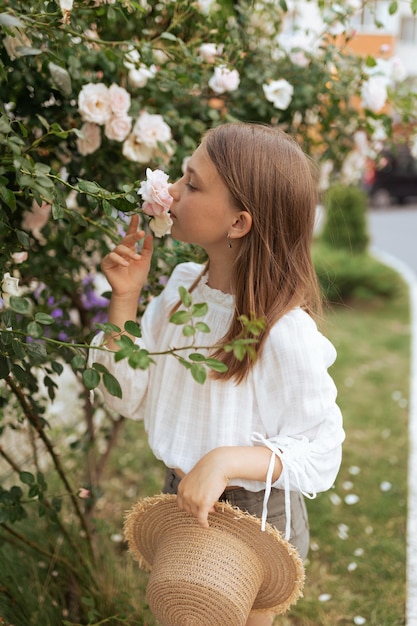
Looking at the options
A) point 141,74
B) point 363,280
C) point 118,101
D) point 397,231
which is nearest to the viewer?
point 118,101

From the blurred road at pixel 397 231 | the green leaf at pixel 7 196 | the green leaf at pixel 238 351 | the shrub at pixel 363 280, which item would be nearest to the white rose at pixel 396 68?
the green leaf at pixel 7 196

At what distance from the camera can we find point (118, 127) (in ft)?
5.90

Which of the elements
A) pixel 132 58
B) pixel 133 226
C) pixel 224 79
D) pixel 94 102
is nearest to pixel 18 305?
pixel 133 226

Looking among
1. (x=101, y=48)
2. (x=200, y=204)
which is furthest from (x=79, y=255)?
(x=200, y=204)

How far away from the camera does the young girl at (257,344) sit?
1.43m

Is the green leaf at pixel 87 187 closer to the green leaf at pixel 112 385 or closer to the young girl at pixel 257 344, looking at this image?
the young girl at pixel 257 344

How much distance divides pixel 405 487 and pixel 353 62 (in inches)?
73.1

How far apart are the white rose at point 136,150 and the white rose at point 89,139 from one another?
0.08 m

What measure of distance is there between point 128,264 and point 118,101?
464 millimetres

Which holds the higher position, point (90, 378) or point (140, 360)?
point (140, 360)

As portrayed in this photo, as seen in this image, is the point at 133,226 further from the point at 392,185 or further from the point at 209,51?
the point at 392,185

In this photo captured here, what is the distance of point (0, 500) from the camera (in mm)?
1736

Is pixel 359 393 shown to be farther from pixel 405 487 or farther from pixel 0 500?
pixel 0 500

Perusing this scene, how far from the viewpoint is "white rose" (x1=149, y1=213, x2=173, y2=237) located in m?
1.45
